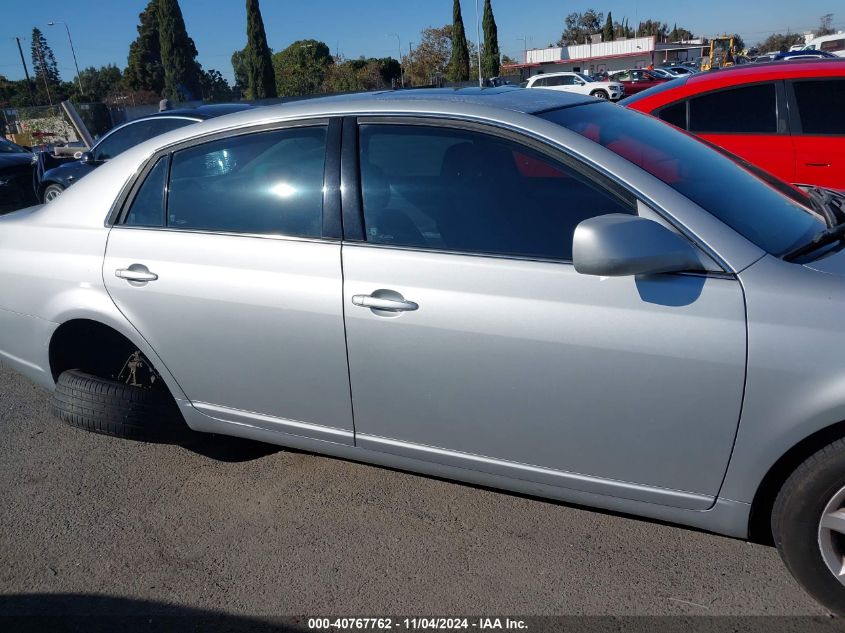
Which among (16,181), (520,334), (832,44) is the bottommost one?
(520,334)

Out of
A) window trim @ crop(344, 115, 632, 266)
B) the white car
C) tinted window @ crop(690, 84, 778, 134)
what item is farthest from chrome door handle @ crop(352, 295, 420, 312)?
the white car

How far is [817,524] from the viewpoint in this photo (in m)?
2.18

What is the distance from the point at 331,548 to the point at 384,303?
104cm

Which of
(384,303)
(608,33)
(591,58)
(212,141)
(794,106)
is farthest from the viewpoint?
(608,33)

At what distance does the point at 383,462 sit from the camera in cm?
289

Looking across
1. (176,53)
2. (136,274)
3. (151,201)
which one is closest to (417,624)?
(136,274)

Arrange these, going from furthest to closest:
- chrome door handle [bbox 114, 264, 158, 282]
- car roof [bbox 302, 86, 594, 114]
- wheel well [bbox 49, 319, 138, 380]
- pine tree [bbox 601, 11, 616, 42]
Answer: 1. pine tree [bbox 601, 11, 616, 42]
2. wheel well [bbox 49, 319, 138, 380]
3. chrome door handle [bbox 114, 264, 158, 282]
4. car roof [bbox 302, 86, 594, 114]

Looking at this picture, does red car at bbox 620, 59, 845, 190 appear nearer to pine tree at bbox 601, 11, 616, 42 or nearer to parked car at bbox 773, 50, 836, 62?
parked car at bbox 773, 50, 836, 62

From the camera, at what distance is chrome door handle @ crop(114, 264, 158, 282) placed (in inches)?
119

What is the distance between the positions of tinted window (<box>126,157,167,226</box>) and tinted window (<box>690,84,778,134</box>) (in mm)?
4286

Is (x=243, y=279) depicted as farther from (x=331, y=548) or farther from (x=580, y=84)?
(x=580, y=84)

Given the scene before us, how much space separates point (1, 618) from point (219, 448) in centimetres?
123

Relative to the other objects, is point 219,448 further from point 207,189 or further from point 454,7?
point 454,7

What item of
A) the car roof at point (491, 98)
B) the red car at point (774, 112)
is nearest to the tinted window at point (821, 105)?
the red car at point (774, 112)
